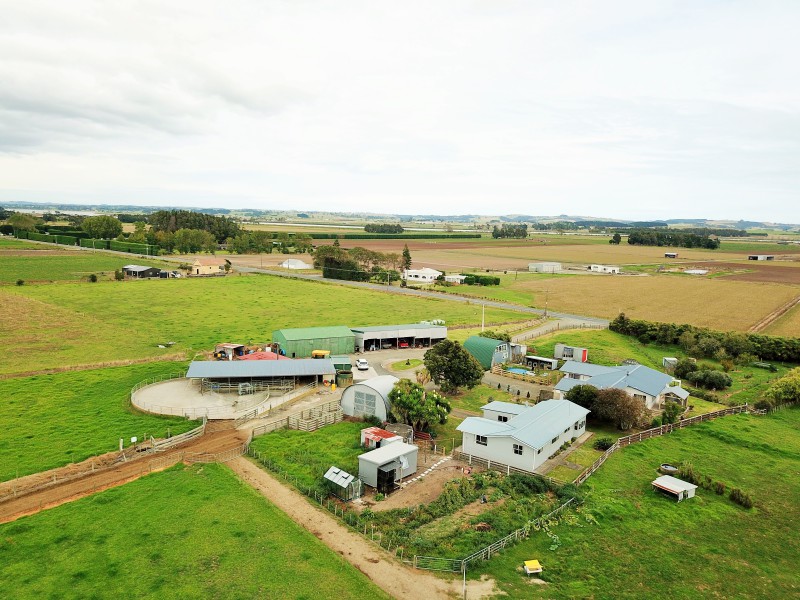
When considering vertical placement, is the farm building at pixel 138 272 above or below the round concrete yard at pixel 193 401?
above

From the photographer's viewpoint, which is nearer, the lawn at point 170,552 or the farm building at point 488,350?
the lawn at point 170,552

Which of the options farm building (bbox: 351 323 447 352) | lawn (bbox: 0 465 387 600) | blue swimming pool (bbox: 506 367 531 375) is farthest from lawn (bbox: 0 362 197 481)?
blue swimming pool (bbox: 506 367 531 375)

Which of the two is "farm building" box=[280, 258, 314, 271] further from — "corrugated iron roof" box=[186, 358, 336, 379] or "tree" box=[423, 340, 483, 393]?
"tree" box=[423, 340, 483, 393]

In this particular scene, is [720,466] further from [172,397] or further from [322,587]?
[172,397]

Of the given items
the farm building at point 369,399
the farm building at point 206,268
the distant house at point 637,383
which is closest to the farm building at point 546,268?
the farm building at point 206,268

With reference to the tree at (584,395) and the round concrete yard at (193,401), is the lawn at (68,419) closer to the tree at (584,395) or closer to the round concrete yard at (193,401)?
the round concrete yard at (193,401)

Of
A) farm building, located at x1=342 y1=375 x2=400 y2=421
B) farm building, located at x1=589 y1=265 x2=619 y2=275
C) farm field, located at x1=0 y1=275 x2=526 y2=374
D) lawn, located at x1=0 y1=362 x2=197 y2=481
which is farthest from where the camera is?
farm building, located at x1=589 y1=265 x2=619 y2=275
